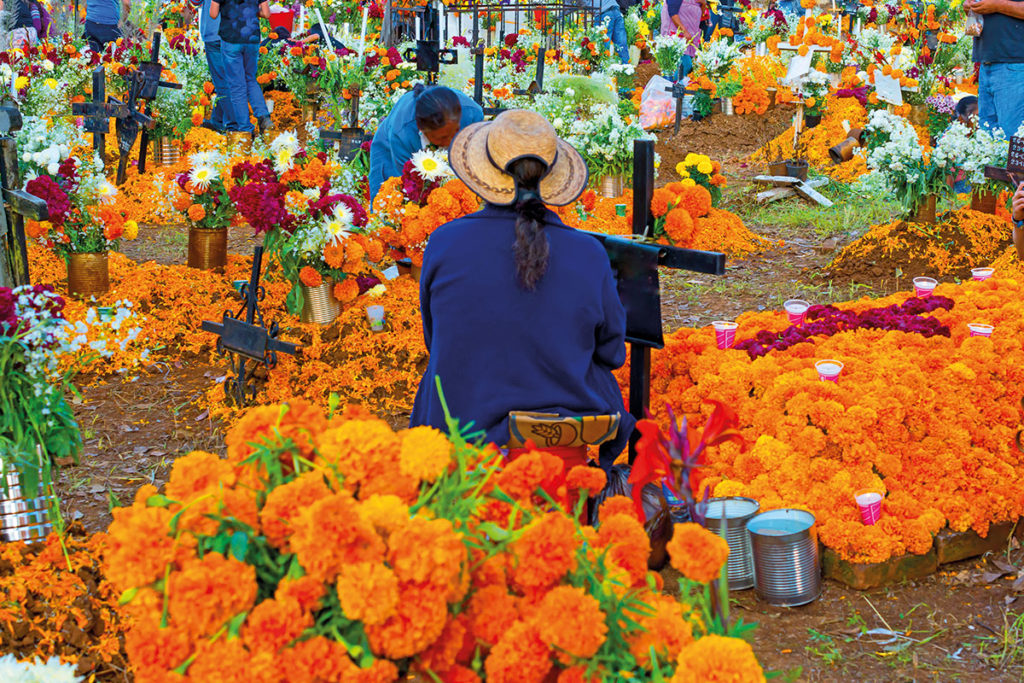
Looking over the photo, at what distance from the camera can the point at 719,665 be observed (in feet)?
4.44

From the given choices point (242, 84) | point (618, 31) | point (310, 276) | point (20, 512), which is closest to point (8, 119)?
point (310, 276)

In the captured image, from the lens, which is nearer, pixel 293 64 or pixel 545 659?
pixel 545 659

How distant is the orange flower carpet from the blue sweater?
29.6 inches

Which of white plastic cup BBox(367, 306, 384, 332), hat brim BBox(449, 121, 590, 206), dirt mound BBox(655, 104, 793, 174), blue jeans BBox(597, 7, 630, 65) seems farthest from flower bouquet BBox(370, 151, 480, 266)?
blue jeans BBox(597, 7, 630, 65)

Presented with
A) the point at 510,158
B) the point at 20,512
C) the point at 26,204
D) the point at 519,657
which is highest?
the point at 510,158

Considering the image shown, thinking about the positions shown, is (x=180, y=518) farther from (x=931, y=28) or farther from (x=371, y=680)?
(x=931, y=28)

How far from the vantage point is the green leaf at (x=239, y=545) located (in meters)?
1.43

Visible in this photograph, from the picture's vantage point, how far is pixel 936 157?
6.54 meters

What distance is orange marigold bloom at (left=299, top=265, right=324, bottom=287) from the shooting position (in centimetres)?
485

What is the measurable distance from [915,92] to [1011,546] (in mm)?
9220

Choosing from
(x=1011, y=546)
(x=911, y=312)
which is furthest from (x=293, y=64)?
(x=1011, y=546)

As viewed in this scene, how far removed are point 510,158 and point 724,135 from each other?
976 centimetres

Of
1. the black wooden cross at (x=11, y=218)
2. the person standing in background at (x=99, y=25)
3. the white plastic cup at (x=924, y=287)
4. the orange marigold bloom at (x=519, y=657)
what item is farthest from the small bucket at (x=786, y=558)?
the person standing in background at (x=99, y=25)

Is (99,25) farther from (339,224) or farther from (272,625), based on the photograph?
(272,625)
